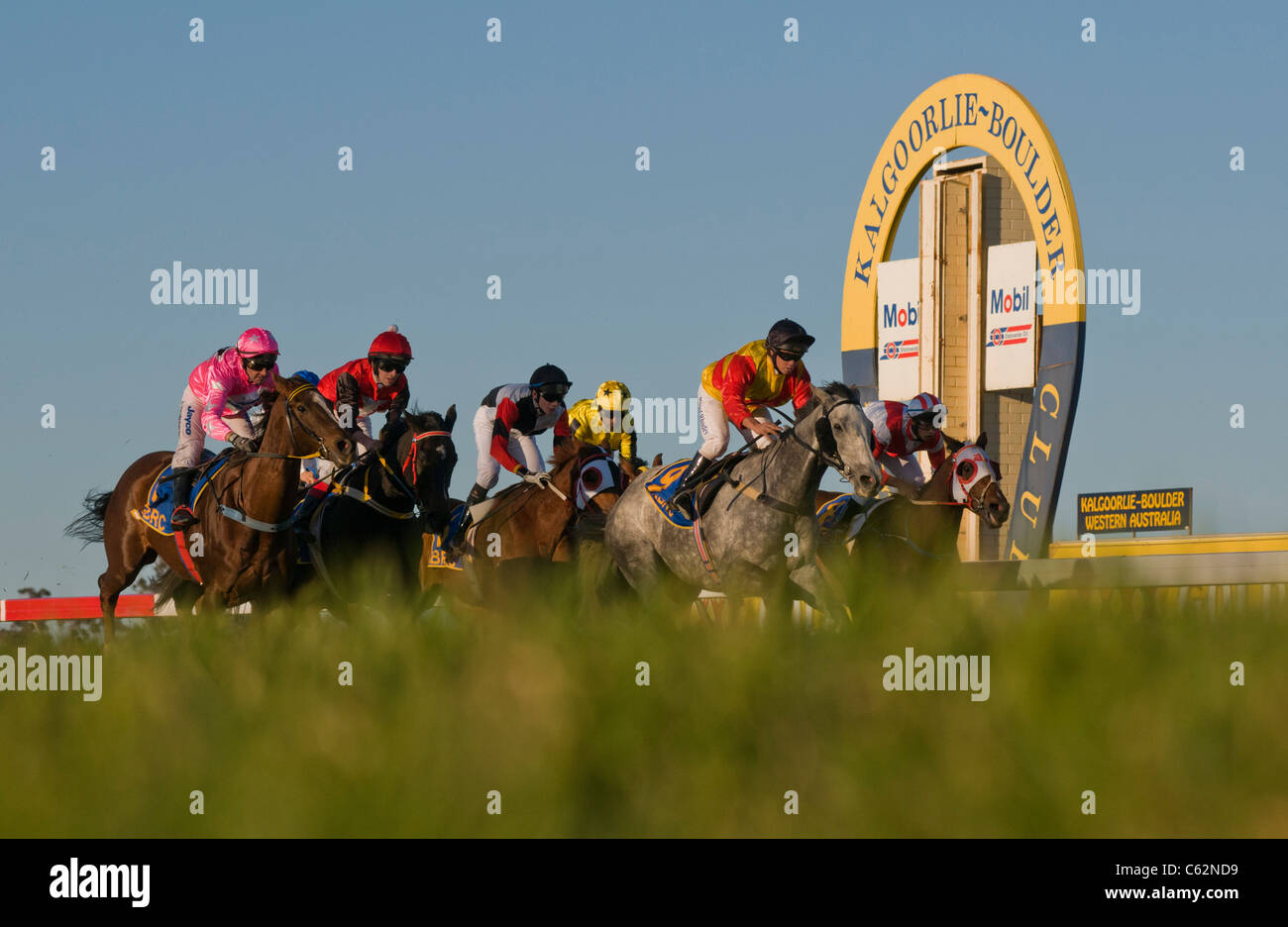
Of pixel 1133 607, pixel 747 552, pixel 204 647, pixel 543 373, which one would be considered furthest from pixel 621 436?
pixel 1133 607

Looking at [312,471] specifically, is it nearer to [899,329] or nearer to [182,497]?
[182,497]

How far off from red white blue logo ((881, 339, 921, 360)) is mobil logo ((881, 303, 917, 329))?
0.17m

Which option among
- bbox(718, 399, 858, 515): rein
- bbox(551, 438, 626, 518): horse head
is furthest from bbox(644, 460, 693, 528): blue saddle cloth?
bbox(551, 438, 626, 518): horse head

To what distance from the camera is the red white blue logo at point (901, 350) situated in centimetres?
1573

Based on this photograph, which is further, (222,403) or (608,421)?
(608,421)

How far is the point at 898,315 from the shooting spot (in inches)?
631

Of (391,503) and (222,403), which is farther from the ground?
(222,403)

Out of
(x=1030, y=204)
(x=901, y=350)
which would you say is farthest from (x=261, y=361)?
(x=901, y=350)

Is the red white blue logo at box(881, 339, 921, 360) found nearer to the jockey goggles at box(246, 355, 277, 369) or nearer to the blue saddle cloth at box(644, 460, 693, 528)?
the blue saddle cloth at box(644, 460, 693, 528)

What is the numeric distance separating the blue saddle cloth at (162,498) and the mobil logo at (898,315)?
278 inches

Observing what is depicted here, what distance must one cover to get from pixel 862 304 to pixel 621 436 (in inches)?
157

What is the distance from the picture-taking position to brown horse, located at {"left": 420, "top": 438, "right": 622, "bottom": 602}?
1202cm

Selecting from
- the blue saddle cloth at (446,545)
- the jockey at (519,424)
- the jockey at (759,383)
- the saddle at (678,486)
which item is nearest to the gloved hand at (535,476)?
the jockey at (519,424)

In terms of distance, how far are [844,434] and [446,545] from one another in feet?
13.1
